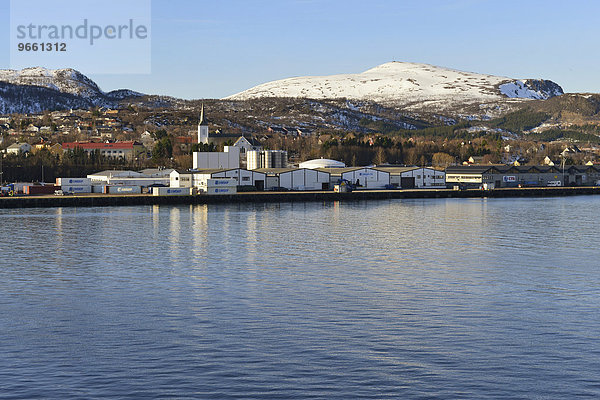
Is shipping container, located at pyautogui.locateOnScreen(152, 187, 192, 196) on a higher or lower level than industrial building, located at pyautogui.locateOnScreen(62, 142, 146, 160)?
lower

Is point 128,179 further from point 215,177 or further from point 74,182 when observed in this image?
point 215,177

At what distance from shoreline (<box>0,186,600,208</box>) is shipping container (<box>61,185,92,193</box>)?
3726mm

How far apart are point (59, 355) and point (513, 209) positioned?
170ft

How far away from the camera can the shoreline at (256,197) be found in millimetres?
64688

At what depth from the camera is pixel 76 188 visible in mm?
74562

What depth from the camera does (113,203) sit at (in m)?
66.3

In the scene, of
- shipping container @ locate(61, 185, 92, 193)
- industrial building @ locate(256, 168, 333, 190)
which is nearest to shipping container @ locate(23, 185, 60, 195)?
shipping container @ locate(61, 185, 92, 193)

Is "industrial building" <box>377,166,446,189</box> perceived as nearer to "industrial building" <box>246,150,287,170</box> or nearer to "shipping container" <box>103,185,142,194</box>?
"industrial building" <box>246,150,287,170</box>

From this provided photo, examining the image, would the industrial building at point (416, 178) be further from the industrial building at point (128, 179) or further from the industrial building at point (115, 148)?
the industrial building at point (115, 148)

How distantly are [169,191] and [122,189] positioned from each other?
25.4 ft

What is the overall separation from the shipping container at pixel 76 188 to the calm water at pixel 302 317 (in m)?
37.4

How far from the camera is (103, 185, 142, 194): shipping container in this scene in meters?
75.5

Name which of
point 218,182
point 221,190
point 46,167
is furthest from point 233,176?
point 46,167

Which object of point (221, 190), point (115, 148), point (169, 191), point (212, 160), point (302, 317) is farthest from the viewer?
point (115, 148)
